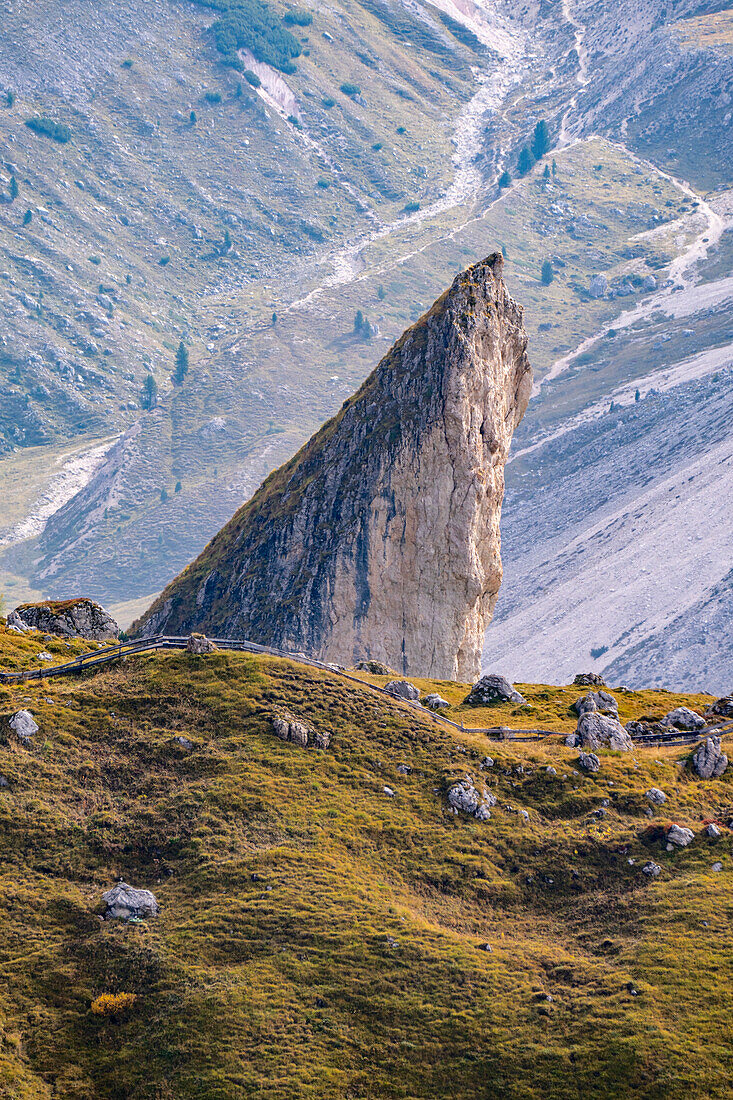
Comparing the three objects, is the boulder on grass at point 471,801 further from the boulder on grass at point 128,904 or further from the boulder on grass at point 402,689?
the boulder on grass at point 128,904

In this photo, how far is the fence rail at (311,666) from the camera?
2402 inches

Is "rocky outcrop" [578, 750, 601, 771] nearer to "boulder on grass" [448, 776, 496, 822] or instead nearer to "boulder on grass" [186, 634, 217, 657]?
"boulder on grass" [448, 776, 496, 822]

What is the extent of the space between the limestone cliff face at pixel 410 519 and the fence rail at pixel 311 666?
24704mm

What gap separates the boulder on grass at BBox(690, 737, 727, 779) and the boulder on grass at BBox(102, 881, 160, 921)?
2988cm

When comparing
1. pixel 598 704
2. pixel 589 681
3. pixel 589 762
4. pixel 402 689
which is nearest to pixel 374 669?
pixel 402 689

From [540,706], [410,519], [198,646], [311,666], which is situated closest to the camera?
[198,646]

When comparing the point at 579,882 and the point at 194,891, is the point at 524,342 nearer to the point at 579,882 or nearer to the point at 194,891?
the point at 579,882

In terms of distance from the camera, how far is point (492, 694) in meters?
72.6

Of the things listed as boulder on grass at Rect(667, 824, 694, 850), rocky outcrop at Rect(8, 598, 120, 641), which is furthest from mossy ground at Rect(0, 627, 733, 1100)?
rocky outcrop at Rect(8, 598, 120, 641)

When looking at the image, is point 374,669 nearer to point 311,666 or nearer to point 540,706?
point 540,706

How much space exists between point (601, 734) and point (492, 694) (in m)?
12.8

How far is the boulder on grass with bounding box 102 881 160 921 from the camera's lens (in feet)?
148

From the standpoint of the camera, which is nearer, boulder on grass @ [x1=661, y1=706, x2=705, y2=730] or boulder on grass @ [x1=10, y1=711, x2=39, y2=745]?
boulder on grass @ [x1=10, y1=711, x2=39, y2=745]

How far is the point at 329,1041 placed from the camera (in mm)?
41375
